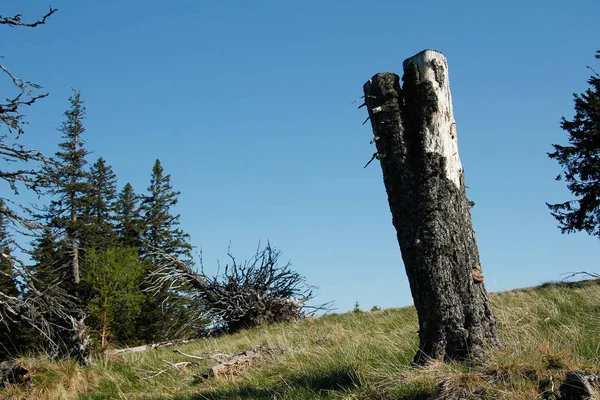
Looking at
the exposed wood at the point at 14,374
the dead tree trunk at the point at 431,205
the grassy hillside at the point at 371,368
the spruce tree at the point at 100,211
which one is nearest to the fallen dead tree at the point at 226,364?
the grassy hillside at the point at 371,368

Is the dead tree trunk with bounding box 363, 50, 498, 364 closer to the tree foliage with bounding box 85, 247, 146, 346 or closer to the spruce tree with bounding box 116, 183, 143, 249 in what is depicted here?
the tree foliage with bounding box 85, 247, 146, 346

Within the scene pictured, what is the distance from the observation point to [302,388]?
5.70 metres

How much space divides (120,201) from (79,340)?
101 feet

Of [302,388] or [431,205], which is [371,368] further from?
[431,205]

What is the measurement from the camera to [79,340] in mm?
11703

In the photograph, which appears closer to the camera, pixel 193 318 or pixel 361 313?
pixel 361 313

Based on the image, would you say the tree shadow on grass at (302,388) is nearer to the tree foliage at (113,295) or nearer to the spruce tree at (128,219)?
the tree foliage at (113,295)

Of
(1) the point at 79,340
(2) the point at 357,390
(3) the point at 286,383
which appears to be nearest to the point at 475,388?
(2) the point at 357,390

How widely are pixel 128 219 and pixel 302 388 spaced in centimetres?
3630

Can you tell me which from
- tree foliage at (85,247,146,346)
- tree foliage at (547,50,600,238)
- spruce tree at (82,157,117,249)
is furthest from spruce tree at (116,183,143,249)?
tree foliage at (547,50,600,238)

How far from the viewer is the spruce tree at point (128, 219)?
38.8m

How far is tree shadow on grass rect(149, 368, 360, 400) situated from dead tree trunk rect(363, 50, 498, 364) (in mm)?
821

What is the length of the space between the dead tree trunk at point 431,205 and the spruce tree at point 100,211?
97.8 ft

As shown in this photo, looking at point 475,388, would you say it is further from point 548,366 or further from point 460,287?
point 460,287
